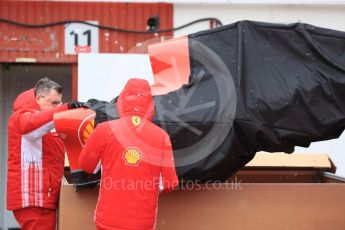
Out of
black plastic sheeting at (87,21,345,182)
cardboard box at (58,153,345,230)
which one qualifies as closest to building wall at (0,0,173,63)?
black plastic sheeting at (87,21,345,182)

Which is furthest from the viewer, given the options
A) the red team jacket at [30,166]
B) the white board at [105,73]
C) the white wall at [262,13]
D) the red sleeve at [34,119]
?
the white wall at [262,13]

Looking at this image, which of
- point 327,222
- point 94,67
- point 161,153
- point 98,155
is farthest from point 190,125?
point 94,67

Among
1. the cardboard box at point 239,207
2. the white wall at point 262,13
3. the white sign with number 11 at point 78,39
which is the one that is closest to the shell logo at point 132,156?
the cardboard box at point 239,207

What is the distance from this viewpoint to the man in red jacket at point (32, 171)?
3.92 meters

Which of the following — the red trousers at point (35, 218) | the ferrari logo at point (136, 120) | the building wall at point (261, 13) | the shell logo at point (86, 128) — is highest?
the building wall at point (261, 13)

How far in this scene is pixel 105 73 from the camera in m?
6.65

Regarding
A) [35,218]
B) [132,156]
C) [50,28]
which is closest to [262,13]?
[50,28]

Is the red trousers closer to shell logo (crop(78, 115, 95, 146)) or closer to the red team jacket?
the red team jacket

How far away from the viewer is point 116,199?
312 cm

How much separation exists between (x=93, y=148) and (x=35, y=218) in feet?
3.52

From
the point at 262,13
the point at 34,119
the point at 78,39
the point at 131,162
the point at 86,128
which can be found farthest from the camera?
the point at 262,13

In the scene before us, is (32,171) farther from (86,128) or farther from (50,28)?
(50,28)

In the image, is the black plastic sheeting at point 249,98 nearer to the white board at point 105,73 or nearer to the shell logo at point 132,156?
the shell logo at point 132,156

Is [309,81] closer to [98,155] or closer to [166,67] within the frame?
[166,67]
